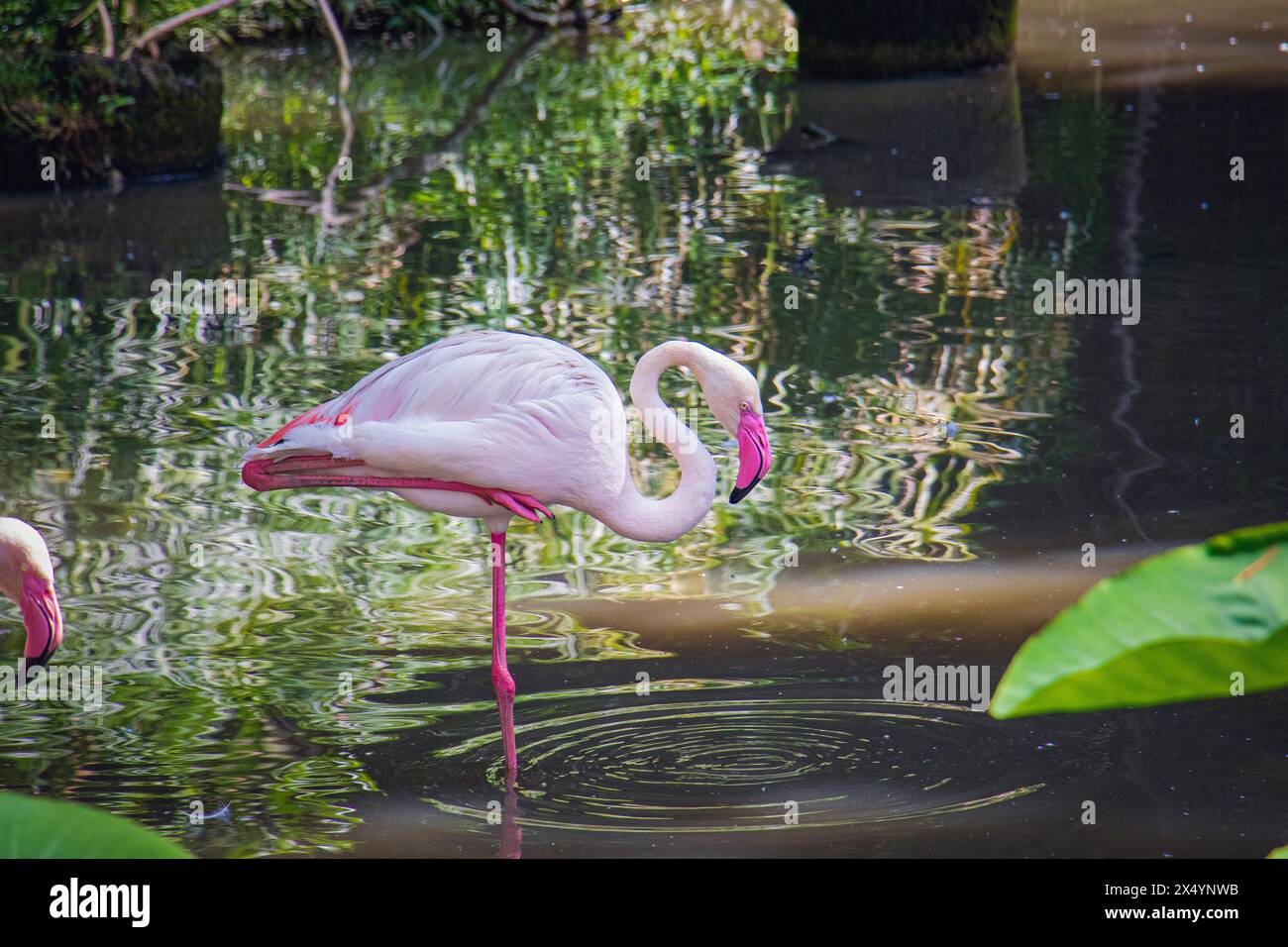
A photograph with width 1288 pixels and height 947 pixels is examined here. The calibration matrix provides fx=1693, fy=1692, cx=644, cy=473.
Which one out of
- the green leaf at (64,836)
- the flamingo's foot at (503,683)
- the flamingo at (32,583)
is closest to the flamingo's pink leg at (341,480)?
the flamingo's foot at (503,683)

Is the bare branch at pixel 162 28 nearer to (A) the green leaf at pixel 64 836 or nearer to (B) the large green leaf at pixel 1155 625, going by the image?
(A) the green leaf at pixel 64 836

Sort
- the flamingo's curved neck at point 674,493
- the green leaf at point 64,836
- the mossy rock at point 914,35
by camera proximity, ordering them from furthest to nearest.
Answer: the mossy rock at point 914,35 → the flamingo's curved neck at point 674,493 → the green leaf at point 64,836

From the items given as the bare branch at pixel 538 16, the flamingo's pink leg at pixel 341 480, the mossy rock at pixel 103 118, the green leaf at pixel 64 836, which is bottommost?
the green leaf at pixel 64 836

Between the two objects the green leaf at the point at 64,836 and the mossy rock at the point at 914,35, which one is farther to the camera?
the mossy rock at the point at 914,35

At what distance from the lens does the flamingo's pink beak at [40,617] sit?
3260 millimetres

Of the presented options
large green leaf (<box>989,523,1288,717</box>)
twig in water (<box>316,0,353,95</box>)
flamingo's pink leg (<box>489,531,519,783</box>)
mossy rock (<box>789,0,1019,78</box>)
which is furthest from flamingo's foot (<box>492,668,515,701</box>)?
mossy rock (<box>789,0,1019,78</box>)

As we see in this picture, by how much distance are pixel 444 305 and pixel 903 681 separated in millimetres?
3793

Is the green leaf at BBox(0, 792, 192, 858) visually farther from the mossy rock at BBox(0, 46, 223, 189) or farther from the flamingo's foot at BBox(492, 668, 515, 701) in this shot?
the mossy rock at BBox(0, 46, 223, 189)

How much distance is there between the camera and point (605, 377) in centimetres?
391

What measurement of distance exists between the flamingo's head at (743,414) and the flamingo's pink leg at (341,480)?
18.7 inches

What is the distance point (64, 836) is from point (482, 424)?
8.23 ft

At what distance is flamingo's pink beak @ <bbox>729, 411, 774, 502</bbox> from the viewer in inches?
149
